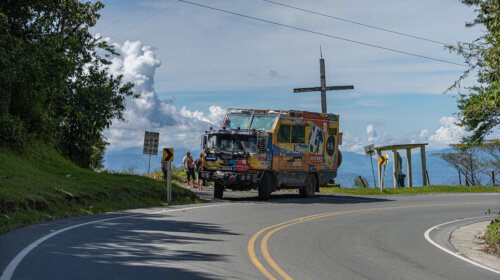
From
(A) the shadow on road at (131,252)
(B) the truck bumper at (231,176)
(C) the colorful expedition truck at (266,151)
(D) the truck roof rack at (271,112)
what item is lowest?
(A) the shadow on road at (131,252)

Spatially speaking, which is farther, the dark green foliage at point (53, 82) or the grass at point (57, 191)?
the dark green foliage at point (53, 82)

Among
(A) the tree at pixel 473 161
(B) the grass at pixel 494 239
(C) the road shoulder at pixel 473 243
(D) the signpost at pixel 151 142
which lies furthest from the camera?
(A) the tree at pixel 473 161

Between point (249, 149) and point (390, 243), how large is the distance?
37.3ft

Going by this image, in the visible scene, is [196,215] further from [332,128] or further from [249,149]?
[332,128]

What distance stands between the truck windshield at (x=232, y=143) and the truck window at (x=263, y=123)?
36.0 inches

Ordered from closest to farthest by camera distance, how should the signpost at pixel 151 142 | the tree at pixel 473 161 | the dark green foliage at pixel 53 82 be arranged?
the dark green foliage at pixel 53 82
the signpost at pixel 151 142
the tree at pixel 473 161

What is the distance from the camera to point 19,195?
15.4 m

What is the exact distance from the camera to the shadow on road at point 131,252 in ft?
25.7

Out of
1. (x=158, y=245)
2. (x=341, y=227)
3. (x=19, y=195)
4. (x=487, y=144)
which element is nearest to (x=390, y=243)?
(x=341, y=227)

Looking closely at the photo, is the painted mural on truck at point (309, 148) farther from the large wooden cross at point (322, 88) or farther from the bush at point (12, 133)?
the bush at point (12, 133)

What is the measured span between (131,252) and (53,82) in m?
15.1

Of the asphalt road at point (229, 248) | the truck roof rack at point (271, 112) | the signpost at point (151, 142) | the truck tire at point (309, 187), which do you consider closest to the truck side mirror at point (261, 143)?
the truck roof rack at point (271, 112)

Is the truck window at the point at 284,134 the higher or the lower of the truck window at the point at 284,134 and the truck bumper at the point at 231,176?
the higher

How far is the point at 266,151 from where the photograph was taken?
919 inches
